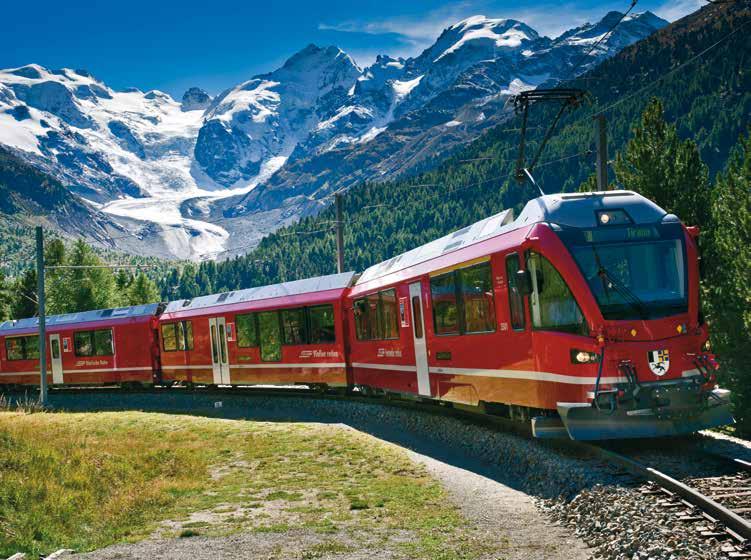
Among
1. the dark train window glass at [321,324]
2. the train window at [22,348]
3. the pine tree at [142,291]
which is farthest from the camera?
the pine tree at [142,291]

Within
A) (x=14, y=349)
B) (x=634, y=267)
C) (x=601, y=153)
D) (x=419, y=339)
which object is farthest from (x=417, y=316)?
(x=14, y=349)

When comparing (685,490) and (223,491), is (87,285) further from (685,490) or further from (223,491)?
(685,490)

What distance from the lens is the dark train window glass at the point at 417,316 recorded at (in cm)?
1834

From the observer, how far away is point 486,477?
531 inches

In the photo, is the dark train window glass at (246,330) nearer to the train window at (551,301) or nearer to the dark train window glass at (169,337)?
the dark train window glass at (169,337)

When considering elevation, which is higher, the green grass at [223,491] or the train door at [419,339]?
the train door at [419,339]

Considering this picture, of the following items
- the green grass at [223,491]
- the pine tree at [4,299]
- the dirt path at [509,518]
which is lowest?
the dirt path at [509,518]

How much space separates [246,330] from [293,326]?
277 cm

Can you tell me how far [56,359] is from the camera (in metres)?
38.9

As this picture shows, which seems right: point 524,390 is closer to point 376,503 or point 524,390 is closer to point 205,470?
point 376,503

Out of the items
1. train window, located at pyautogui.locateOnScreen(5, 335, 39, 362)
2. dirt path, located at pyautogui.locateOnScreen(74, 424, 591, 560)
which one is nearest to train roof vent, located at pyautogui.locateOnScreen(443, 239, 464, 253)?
dirt path, located at pyautogui.locateOnScreen(74, 424, 591, 560)

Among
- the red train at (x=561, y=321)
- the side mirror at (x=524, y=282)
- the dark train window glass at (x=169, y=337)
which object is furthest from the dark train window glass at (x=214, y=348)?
the side mirror at (x=524, y=282)

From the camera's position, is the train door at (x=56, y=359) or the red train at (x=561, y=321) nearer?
the red train at (x=561, y=321)

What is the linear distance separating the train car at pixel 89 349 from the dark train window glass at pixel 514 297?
24.1 metres
